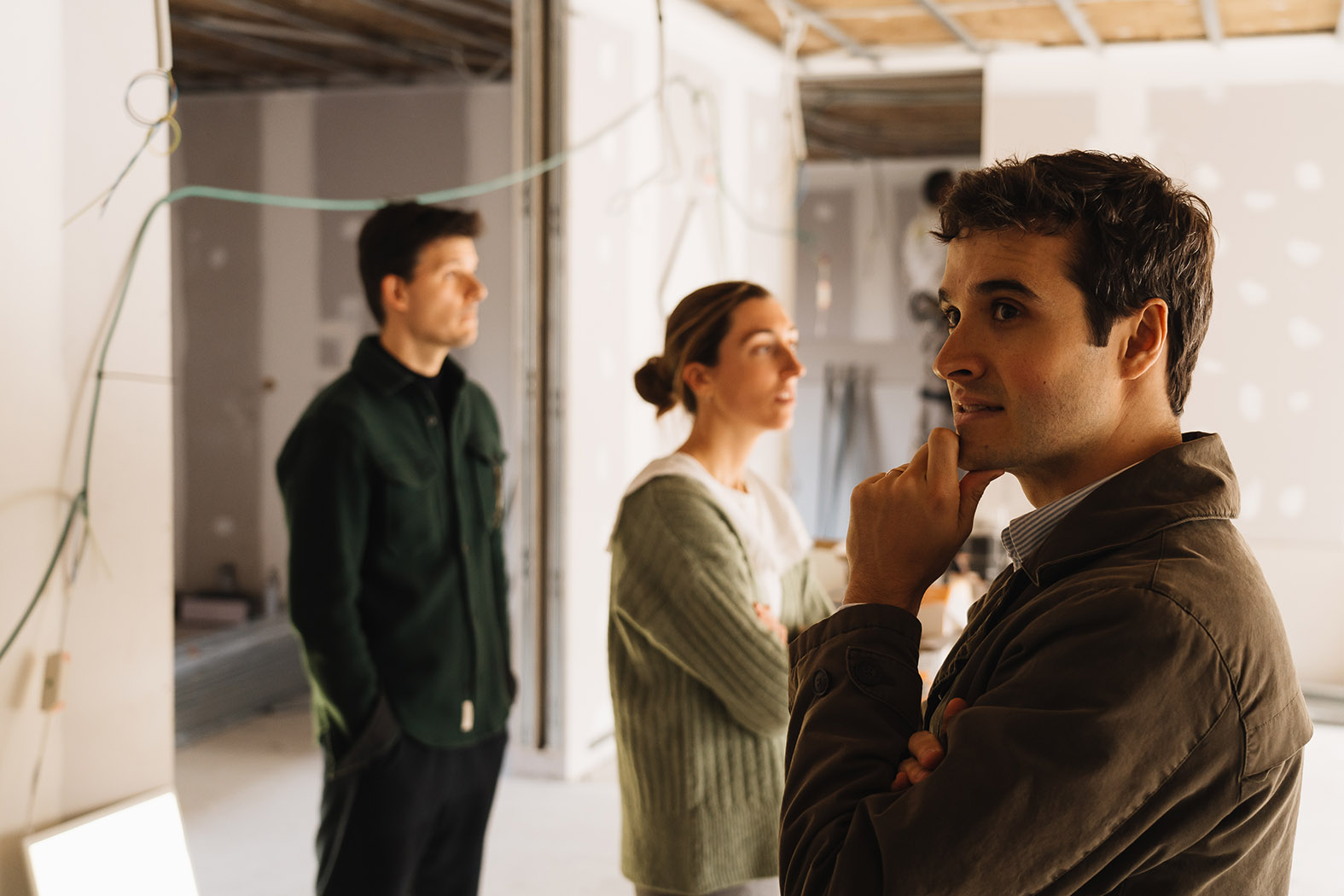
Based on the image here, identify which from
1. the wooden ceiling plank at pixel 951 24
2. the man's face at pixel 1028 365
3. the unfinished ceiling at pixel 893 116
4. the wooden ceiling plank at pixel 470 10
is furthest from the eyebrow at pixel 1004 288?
the unfinished ceiling at pixel 893 116

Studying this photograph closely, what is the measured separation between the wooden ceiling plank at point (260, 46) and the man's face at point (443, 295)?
297 centimetres

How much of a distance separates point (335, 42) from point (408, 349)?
3.29 metres

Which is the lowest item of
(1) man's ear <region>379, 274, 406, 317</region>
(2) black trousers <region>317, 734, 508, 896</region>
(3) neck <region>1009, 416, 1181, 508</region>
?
(2) black trousers <region>317, 734, 508, 896</region>

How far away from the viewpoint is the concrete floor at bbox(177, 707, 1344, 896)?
326 cm

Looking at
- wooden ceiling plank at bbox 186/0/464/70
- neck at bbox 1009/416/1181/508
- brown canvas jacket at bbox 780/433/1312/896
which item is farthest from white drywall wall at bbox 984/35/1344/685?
brown canvas jacket at bbox 780/433/1312/896

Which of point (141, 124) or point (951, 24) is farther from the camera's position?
point (951, 24)

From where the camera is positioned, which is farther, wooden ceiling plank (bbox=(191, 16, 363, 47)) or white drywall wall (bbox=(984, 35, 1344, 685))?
white drywall wall (bbox=(984, 35, 1344, 685))

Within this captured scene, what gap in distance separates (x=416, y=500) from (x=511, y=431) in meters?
3.60

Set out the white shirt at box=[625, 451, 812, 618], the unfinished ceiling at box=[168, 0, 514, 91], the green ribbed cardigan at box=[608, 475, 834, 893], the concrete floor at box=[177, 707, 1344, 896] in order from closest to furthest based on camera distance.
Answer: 1. the green ribbed cardigan at box=[608, 475, 834, 893]
2. the white shirt at box=[625, 451, 812, 618]
3. the concrete floor at box=[177, 707, 1344, 896]
4. the unfinished ceiling at box=[168, 0, 514, 91]

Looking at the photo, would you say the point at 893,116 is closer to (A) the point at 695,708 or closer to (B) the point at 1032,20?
(B) the point at 1032,20

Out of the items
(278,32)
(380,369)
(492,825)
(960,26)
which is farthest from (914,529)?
(278,32)

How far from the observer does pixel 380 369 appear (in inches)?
92.9

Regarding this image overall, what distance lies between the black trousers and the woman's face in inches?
36.7

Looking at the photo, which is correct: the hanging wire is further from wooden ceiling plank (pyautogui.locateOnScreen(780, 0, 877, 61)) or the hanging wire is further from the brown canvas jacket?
wooden ceiling plank (pyautogui.locateOnScreen(780, 0, 877, 61))
